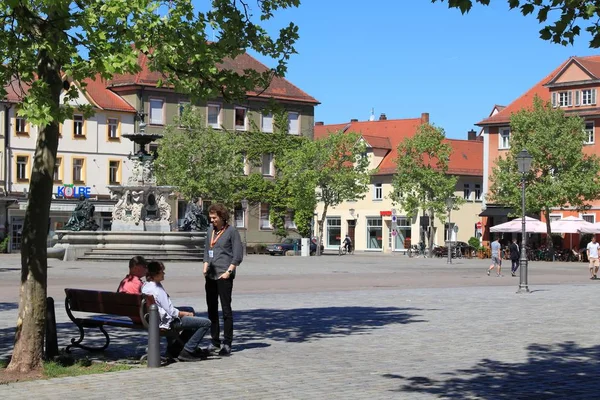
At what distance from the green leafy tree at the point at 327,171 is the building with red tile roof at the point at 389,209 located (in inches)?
371

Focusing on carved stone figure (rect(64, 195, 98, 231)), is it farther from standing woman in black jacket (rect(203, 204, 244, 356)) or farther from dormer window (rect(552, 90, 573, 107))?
dormer window (rect(552, 90, 573, 107))

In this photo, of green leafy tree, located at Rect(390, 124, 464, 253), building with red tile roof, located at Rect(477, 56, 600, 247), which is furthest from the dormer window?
green leafy tree, located at Rect(390, 124, 464, 253)

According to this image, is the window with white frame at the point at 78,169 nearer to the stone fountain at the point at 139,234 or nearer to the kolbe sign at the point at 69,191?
the kolbe sign at the point at 69,191

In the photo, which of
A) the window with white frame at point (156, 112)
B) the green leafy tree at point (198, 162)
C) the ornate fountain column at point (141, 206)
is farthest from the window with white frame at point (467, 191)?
the ornate fountain column at point (141, 206)

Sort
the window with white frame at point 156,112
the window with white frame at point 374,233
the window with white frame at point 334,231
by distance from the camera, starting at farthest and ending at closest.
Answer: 1. the window with white frame at point 334,231
2. the window with white frame at point 374,233
3. the window with white frame at point 156,112

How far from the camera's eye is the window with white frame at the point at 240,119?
285 ft

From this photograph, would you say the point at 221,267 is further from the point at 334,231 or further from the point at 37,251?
the point at 334,231

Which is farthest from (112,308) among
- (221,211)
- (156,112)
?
(156,112)

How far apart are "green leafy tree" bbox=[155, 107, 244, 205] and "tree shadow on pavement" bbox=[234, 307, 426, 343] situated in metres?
54.5

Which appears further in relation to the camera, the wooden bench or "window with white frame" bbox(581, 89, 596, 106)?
"window with white frame" bbox(581, 89, 596, 106)

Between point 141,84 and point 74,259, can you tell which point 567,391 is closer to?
point 74,259

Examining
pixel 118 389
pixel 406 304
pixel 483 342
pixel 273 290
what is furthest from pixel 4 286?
pixel 118 389

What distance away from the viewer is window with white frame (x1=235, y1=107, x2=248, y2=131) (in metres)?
86.8

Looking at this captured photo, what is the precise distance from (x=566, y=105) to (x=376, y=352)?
64.7m
